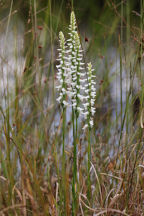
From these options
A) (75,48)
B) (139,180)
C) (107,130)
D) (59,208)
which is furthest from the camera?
(107,130)

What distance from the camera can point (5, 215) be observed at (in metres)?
1.80

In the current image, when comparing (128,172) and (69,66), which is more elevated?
(69,66)

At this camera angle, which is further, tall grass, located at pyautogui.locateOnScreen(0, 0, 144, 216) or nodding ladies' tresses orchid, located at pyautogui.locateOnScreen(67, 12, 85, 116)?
tall grass, located at pyautogui.locateOnScreen(0, 0, 144, 216)

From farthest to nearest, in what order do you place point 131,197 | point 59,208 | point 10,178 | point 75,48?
point 131,197, point 59,208, point 10,178, point 75,48

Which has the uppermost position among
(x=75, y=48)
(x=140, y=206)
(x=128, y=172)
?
(x=75, y=48)

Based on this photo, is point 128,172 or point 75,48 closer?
point 75,48

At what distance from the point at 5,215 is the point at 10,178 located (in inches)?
8.9

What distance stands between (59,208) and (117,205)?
35 cm

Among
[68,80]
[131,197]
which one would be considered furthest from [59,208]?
[68,80]

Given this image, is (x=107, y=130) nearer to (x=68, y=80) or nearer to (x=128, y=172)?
(x=128, y=172)

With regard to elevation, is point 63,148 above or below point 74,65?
below

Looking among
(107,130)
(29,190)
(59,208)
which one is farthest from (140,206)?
(107,130)

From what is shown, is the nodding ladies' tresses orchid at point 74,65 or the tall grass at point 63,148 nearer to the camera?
the nodding ladies' tresses orchid at point 74,65

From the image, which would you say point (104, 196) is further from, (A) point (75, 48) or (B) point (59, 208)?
(A) point (75, 48)
